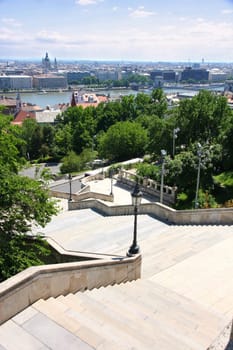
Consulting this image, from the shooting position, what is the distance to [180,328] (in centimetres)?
652

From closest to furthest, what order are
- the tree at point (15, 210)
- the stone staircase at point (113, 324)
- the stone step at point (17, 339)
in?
the stone step at point (17, 339) → the stone staircase at point (113, 324) → the tree at point (15, 210)

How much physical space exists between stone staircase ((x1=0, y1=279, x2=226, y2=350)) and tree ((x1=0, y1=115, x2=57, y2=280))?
157 cm

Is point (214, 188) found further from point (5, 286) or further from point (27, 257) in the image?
point (5, 286)

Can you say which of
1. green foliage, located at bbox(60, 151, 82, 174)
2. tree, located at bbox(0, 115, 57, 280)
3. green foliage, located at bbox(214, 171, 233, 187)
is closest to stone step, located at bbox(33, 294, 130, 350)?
tree, located at bbox(0, 115, 57, 280)

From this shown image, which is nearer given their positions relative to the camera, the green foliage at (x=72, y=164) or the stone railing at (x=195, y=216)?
the stone railing at (x=195, y=216)

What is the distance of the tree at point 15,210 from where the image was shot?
322 inches

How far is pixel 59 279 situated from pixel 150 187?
17125 millimetres

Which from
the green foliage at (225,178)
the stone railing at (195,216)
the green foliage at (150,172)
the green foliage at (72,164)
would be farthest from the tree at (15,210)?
the green foliage at (72,164)

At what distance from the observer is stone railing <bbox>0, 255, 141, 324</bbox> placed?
6.36 metres

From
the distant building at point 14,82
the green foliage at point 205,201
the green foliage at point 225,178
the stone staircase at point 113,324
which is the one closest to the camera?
the stone staircase at point 113,324

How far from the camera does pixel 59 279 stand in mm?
7402

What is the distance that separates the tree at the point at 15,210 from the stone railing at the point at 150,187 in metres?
14.2

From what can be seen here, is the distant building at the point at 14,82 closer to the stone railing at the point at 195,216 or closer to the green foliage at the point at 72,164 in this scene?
the green foliage at the point at 72,164

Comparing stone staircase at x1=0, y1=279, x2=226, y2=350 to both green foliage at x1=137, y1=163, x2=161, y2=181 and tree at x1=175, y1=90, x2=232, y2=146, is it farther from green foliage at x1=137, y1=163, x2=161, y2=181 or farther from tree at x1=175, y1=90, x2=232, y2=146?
tree at x1=175, y1=90, x2=232, y2=146
